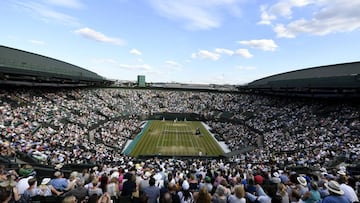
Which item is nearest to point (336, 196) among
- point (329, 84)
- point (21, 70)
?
point (329, 84)

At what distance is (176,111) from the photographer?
57.4 meters

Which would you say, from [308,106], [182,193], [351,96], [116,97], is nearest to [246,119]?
[308,106]

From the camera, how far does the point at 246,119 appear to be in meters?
45.2

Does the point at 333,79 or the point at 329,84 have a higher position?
the point at 333,79

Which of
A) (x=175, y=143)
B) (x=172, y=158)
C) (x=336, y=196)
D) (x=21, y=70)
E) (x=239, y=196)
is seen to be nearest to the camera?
(x=336, y=196)

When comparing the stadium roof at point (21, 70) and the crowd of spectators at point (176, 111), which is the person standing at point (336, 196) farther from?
the stadium roof at point (21, 70)

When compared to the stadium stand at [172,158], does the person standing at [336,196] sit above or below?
above

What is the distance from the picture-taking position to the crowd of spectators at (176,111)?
55.8ft

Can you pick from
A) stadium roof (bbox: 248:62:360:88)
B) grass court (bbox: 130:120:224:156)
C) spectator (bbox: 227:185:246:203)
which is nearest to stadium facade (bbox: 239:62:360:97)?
stadium roof (bbox: 248:62:360:88)

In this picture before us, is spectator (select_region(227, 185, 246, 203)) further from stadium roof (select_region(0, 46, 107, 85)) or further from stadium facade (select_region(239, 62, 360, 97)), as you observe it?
stadium roof (select_region(0, 46, 107, 85))

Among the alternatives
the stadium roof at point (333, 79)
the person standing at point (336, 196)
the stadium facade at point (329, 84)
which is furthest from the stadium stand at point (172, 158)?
the stadium roof at point (333, 79)

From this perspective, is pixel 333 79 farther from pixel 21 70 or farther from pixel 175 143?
pixel 21 70

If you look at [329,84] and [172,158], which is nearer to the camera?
[172,158]

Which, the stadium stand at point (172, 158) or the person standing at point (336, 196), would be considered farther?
the stadium stand at point (172, 158)
